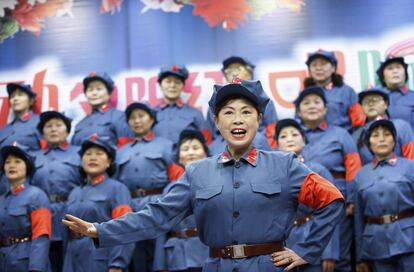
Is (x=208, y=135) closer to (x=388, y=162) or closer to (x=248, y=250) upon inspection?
(x=388, y=162)

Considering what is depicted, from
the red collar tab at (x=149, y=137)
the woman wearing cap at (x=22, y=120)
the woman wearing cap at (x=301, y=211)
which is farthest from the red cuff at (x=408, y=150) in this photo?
the woman wearing cap at (x=22, y=120)

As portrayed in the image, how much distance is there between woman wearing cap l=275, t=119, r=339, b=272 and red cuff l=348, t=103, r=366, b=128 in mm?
796

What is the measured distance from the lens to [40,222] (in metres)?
4.92

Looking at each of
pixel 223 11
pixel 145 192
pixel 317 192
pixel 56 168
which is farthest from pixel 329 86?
pixel 317 192

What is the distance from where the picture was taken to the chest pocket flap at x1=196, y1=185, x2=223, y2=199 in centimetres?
276

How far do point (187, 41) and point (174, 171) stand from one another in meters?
1.68

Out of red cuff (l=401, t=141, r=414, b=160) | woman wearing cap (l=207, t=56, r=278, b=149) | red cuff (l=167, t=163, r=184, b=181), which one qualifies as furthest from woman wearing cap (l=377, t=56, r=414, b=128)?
red cuff (l=167, t=163, r=184, b=181)

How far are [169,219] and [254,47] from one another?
152 inches

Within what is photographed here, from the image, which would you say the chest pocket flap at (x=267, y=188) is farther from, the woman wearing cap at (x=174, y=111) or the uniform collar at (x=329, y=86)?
the uniform collar at (x=329, y=86)

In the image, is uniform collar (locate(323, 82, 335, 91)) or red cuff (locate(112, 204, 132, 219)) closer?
red cuff (locate(112, 204, 132, 219))

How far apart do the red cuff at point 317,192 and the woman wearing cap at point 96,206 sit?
2.38m

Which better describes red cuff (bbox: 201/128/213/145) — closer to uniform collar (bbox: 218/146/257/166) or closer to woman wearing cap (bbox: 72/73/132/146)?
woman wearing cap (bbox: 72/73/132/146)

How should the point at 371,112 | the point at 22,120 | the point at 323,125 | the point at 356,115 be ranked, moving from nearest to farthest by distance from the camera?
the point at 323,125 < the point at 371,112 < the point at 356,115 < the point at 22,120

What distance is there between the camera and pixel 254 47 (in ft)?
21.0
